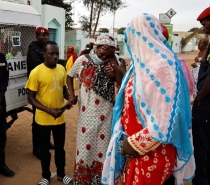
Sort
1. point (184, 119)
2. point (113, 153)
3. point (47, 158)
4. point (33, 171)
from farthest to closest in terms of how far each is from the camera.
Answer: point (33, 171), point (47, 158), point (113, 153), point (184, 119)

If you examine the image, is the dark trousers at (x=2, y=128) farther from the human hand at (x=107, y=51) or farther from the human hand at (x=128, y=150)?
the human hand at (x=128, y=150)

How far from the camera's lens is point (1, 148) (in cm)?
357

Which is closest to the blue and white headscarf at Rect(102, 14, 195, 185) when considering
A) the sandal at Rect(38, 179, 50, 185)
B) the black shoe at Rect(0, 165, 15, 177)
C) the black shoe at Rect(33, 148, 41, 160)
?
the sandal at Rect(38, 179, 50, 185)

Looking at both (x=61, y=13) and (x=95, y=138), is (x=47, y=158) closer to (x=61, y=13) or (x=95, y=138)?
(x=95, y=138)

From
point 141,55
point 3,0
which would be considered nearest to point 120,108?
point 141,55

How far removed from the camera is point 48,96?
315 cm

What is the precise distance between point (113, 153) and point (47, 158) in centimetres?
153

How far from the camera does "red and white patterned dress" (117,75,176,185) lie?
1.74 meters

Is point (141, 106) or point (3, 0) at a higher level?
point (3, 0)

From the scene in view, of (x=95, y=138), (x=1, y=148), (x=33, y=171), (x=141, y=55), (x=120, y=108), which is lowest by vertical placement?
(x=33, y=171)

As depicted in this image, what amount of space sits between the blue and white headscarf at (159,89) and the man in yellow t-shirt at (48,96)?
4.85ft

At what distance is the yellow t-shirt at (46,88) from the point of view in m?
3.08

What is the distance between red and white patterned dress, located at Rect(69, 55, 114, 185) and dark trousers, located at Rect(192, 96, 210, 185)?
882mm

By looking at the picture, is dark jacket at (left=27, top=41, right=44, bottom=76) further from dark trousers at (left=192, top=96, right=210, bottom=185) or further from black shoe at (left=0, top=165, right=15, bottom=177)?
dark trousers at (left=192, top=96, right=210, bottom=185)
